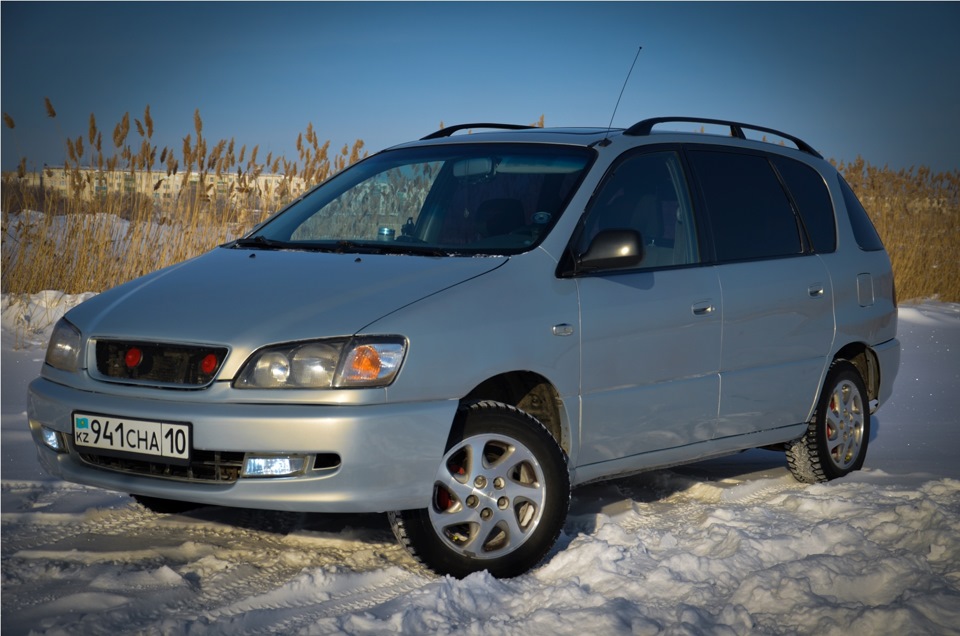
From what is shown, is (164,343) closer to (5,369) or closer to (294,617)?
(294,617)

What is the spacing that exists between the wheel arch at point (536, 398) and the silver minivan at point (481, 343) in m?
0.01

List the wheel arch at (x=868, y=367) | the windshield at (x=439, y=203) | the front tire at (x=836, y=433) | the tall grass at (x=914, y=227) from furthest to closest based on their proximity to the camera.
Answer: the tall grass at (x=914, y=227) → the wheel arch at (x=868, y=367) → the front tire at (x=836, y=433) → the windshield at (x=439, y=203)

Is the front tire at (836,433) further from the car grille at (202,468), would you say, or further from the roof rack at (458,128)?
the car grille at (202,468)


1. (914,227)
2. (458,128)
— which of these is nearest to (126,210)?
(458,128)

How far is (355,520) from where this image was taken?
16.3 feet

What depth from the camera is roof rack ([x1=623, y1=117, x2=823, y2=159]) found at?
5.39 meters

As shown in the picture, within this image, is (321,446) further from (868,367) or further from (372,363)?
(868,367)

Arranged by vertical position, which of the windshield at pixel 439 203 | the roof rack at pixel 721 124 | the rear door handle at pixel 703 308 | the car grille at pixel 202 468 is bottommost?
the car grille at pixel 202 468

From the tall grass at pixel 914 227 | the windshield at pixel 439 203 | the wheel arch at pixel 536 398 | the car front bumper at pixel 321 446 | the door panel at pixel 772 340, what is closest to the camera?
the car front bumper at pixel 321 446

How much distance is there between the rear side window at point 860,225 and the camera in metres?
6.51

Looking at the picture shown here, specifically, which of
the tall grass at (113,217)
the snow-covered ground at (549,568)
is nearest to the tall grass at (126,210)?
the tall grass at (113,217)

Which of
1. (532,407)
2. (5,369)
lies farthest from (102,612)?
(5,369)

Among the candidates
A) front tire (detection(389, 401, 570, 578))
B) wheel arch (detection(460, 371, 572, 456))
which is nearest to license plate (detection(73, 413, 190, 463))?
front tire (detection(389, 401, 570, 578))

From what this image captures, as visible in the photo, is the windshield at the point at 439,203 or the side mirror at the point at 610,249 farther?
the windshield at the point at 439,203
